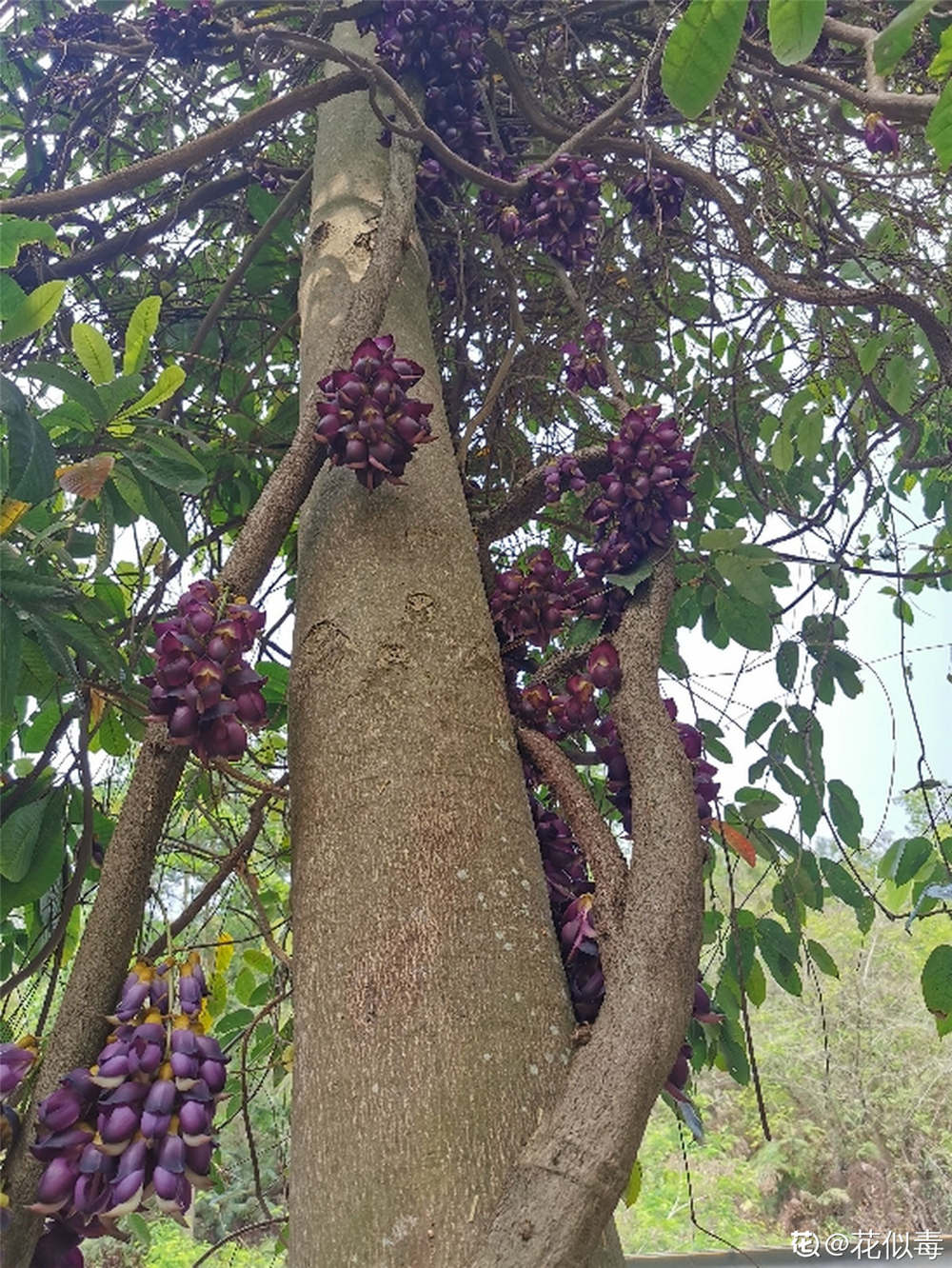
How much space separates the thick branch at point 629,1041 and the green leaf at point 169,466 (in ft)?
1.77

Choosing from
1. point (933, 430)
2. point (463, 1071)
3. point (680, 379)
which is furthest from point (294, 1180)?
point (933, 430)

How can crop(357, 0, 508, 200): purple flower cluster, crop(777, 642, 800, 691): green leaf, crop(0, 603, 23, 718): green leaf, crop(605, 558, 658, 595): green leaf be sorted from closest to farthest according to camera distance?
crop(0, 603, 23, 718): green leaf < crop(605, 558, 658, 595): green leaf < crop(357, 0, 508, 200): purple flower cluster < crop(777, 642, 800, 691): green leaf

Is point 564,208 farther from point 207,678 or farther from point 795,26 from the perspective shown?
point 207,678

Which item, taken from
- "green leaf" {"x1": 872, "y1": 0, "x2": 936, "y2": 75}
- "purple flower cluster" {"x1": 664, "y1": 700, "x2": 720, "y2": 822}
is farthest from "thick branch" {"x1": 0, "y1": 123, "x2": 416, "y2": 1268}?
"green leaf" {"x1": 872, "y1": 0, "x2": 936, "y2": 75}

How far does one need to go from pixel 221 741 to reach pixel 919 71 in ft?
6.47

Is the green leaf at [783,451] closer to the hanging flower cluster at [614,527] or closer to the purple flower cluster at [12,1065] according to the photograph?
the hanging flower cluster at [614,527]

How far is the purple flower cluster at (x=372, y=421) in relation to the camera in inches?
36.3

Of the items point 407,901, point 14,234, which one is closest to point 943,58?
point 407,901

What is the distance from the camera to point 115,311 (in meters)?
1.97

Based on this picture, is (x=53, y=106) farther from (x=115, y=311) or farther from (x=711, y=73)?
(x=711, y=73)

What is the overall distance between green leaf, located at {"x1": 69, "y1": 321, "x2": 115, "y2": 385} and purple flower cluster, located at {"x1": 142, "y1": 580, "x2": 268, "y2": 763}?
0.43 meters

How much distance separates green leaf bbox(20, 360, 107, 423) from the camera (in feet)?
3.28

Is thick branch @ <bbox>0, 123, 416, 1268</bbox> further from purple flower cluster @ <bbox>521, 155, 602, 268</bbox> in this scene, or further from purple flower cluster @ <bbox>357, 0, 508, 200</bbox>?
purple flower cluster @ <bbox>357, 0, 508, 200</bbox>

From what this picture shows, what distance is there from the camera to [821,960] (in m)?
1.71
